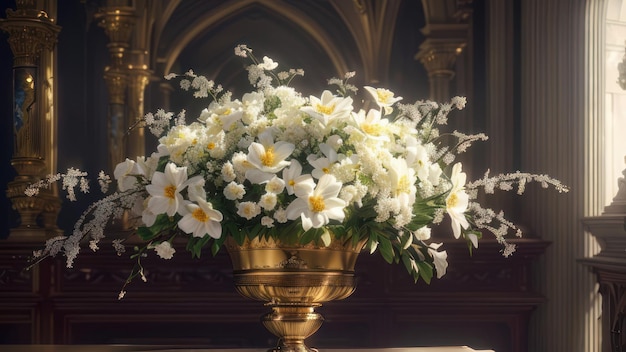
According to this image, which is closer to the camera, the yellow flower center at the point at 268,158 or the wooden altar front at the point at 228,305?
the yellow flower center at the point at 268,158

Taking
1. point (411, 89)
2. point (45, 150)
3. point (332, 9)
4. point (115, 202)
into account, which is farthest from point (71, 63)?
point (115, 202)

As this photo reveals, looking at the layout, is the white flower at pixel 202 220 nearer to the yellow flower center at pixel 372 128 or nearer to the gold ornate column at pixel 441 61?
the yellow flower center at pixel 372 128

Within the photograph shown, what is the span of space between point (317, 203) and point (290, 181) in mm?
90

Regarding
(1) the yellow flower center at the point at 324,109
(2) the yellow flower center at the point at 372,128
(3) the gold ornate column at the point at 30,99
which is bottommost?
(2) the yellow flower center at the point at 372,128

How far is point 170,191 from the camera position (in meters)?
2.22

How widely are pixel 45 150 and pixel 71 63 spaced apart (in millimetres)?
3064

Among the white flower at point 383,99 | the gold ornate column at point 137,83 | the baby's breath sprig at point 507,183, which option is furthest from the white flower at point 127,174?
the gold ornate column at point 137,83

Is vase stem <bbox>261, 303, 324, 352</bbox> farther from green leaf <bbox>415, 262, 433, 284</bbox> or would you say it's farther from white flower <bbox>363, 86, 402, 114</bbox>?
white flower <bbox>363, 86, 402, 114</bbox>

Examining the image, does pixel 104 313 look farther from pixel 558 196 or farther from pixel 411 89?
pixel 411 89

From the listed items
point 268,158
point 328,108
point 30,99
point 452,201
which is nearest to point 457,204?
point 452,201

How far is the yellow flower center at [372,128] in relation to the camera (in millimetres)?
2283

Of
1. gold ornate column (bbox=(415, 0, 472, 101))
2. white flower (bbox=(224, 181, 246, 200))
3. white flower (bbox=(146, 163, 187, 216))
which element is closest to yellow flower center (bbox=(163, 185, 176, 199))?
white flower (bbox=(146, 163, 187, 216))

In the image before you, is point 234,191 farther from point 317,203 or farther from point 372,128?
point 372,128

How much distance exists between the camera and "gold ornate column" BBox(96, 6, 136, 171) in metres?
8.94
